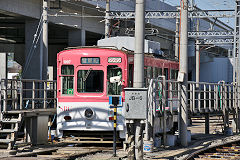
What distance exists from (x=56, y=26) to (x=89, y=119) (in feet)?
78.2

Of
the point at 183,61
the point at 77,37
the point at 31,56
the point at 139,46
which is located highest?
the point at 77,37

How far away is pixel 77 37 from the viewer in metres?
42.1

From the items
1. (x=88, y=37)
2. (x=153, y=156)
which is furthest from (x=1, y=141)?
(x=88, y=37)

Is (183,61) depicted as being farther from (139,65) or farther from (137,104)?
(137,104)

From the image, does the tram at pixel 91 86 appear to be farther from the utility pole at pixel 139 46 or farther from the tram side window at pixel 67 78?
the utility pole at pixel 139 46

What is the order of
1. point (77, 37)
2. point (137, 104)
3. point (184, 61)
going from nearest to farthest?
point (137, 104) < point (184, 61) < point (77, 37)

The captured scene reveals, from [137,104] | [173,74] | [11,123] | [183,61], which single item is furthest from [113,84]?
[173,74]

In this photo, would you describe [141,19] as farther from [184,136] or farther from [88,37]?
[88,37]

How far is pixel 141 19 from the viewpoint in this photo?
12586mm

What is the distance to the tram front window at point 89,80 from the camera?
1714 cm

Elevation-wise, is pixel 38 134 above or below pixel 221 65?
below

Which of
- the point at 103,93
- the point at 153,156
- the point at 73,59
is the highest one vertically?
the point at 73,59

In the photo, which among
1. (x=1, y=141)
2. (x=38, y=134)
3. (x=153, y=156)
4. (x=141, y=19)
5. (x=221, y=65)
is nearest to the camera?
(x=141, y=19)

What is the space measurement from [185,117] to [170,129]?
1446 millimetres
